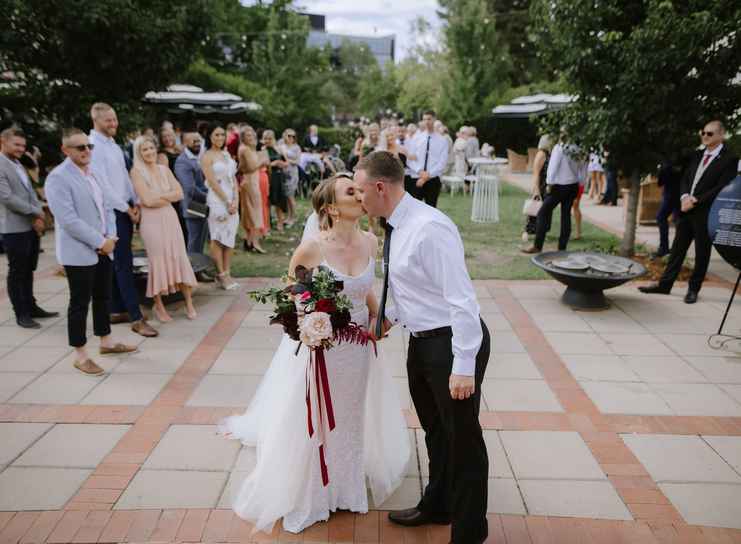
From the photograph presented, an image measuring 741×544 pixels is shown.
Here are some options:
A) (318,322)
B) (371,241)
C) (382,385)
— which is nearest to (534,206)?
(371,241)

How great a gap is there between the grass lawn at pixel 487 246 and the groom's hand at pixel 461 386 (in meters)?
5.60

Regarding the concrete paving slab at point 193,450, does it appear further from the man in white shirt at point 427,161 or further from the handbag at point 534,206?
the handbag at point 534,206

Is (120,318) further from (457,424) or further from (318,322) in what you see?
(457,424)

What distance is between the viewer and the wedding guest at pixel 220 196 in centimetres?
709

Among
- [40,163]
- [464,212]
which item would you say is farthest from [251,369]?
[464,212]

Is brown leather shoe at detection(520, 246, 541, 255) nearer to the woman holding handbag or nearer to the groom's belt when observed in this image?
the woman holding handbag

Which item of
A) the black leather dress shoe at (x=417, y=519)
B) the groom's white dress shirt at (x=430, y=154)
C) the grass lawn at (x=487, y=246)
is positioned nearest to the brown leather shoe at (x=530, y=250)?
the grass lawn at (x=487, y=246)

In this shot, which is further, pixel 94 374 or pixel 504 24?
pixel 504 24

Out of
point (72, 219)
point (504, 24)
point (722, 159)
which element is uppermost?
point (504, 24)

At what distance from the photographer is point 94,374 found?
15.8 feet

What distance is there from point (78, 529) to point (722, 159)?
A: 23.1ft

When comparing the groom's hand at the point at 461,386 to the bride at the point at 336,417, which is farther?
the bride at the point at 336,417

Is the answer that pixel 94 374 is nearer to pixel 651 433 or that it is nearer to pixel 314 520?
pixel 314 520

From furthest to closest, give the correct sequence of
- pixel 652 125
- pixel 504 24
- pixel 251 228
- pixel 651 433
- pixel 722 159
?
pixel 504 24
pixel 251 228
pixel 652 125
pixel 722 159
pixel 651 433
